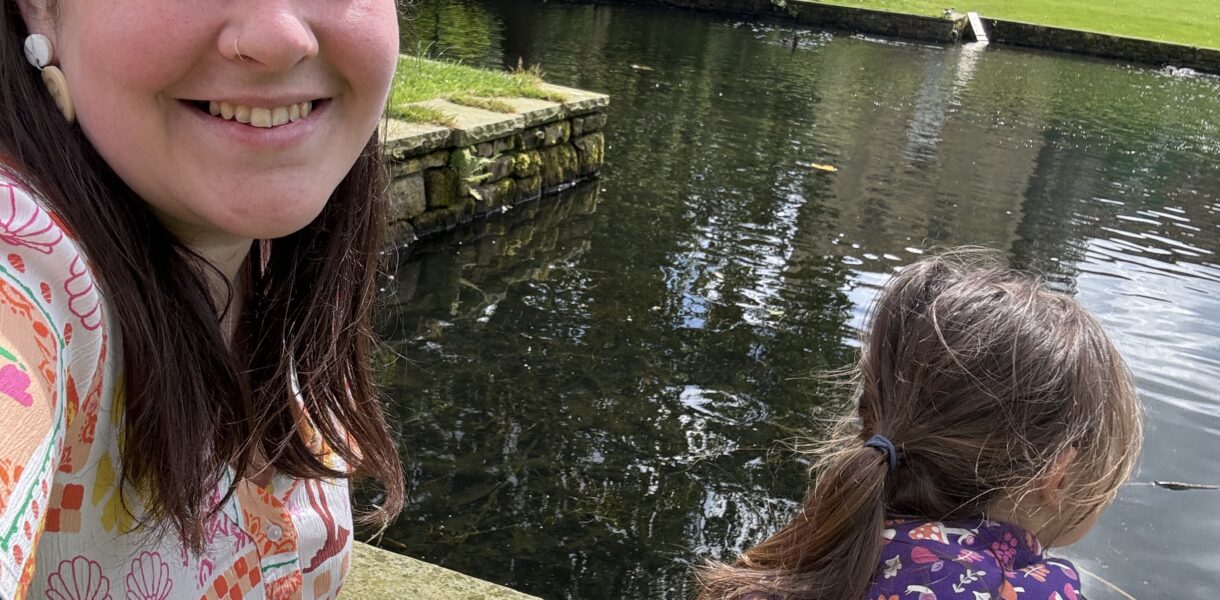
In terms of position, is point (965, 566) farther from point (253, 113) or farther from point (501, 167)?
point (501, 167)

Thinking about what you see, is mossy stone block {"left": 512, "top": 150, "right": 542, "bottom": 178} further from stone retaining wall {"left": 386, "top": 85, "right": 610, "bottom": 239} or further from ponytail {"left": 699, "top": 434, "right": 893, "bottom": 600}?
ponytail {"left": 699, "top": 434, "right": 893, "bottom": 600}

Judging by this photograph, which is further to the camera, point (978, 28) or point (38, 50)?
point (978, 28)

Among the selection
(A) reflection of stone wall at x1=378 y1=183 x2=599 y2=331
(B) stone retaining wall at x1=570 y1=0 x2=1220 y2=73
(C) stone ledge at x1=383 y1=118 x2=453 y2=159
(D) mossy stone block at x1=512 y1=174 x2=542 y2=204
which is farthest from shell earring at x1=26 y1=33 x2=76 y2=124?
(B) stone retaining wall at x1=570 y1=0 x2=1220 y2=73

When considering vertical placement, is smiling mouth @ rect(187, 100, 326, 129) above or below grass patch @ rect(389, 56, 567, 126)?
above

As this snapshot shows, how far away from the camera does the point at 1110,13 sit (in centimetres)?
2866

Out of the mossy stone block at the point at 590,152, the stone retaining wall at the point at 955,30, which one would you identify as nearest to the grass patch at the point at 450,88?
the mossy stone block at the point at 590,152

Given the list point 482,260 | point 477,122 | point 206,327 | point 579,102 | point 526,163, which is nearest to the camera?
point 206,327

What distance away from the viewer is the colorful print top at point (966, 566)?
Answer: 5.33 ft

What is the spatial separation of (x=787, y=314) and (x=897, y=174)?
15.4 feet

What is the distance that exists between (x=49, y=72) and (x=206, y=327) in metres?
0.27

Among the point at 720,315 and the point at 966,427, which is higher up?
the point at 966,427

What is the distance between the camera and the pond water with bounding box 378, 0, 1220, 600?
3.95 meters

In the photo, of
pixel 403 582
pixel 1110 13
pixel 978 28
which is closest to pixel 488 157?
pixel 403 582

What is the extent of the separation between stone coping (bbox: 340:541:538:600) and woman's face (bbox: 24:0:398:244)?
1.38 meters
